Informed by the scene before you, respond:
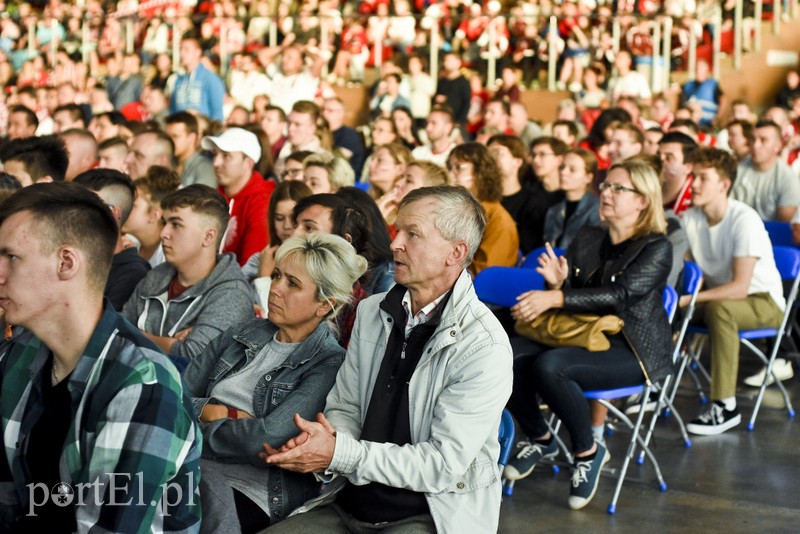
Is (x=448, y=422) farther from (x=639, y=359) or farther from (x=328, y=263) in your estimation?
(x=639, y=359)

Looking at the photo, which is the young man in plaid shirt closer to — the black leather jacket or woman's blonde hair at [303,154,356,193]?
the black leather jacket

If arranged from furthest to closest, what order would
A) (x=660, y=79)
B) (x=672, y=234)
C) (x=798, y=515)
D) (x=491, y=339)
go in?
(x=660, y=79)
(x=672, y=234)
(x=798, y=515)
(x=491, y=339)

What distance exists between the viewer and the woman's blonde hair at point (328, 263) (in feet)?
11.1

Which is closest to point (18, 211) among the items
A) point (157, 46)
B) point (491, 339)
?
point (491, 339)

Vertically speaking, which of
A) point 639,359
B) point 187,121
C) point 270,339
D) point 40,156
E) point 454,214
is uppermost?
point 454,214

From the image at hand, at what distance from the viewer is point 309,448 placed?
2.84 m

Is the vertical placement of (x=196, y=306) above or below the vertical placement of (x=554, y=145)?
above

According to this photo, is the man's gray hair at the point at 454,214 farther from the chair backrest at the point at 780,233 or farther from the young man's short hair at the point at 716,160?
the chair backrest at the point at 780,233

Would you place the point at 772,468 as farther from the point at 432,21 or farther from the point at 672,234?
the point at 432,21

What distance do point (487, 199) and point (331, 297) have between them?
3.02 meters

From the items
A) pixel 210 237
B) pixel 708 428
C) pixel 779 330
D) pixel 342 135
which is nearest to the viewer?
pixel 210 237

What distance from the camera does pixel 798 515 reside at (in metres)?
4.48

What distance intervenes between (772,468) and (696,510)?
705 mm

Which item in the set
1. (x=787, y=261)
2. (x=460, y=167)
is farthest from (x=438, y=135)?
(x=787, y=261)
